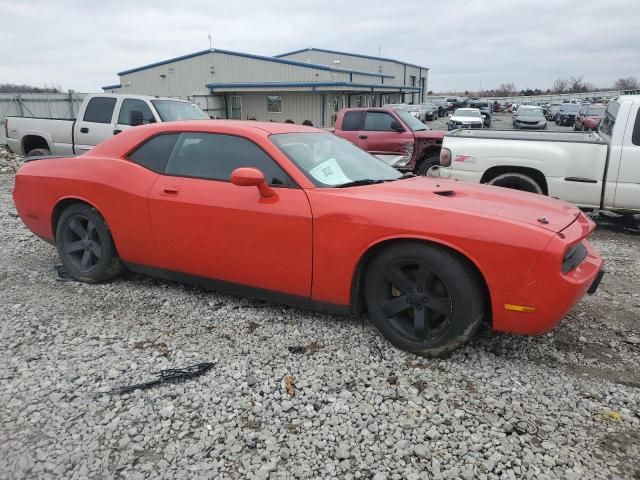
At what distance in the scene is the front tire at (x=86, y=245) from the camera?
13.9 feet

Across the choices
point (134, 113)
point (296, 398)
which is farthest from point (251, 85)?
point (296, 398)

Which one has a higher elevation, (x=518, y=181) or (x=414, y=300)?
(x=518, y=181)

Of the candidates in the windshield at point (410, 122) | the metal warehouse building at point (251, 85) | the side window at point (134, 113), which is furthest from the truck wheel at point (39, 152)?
the metal warehouse building at point (251, 85)

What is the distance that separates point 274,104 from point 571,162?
2460 centimetres

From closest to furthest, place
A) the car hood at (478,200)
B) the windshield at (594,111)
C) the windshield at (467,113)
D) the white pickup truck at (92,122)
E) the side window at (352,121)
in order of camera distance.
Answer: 1. the car hood at (478,200)
2. the white pickup truck at (92,122)
3. the side window at (352,121)
4. the windshield at (594,111)
5. the windshield at (467,113)

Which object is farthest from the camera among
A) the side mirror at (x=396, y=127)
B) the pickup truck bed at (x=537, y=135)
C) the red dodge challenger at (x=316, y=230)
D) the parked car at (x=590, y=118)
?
the parked car at (x=590, y=118)

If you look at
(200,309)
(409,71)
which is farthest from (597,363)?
(409,71)

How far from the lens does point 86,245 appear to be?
14.3ft

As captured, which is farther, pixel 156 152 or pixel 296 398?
pixel 156 152

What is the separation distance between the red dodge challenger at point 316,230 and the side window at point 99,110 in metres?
5.81

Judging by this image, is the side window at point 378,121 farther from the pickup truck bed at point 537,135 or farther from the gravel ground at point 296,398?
the gravel ground at point 296,398

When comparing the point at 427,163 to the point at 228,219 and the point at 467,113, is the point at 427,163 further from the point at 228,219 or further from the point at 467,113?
the point at 467,113

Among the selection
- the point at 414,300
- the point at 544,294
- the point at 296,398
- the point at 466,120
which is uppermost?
the point at 466,120

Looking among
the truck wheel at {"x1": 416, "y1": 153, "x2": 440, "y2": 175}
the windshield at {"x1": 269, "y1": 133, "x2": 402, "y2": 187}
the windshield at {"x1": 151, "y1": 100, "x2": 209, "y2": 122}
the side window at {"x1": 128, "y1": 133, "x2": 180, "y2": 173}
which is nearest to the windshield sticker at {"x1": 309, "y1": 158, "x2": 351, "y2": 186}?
the windshield at {"x1": 269, "y1": 133, "x2": 402, "y2": 187}
